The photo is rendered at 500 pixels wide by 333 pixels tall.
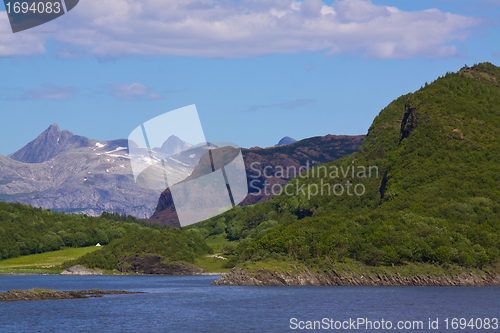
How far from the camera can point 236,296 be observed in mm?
141125

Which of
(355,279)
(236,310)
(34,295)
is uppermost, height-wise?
(34,295)

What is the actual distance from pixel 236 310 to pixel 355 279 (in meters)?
75.8

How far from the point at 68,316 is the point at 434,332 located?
209ft

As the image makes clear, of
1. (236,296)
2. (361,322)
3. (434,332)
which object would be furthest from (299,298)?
(434,332)

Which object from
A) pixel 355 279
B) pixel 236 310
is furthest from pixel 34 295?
pixel 355 279

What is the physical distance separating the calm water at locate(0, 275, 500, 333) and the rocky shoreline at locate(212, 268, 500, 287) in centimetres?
2442

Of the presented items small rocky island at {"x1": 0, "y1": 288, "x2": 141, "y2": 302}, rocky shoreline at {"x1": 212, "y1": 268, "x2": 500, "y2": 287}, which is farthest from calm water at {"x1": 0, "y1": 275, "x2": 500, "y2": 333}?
rocky shoreline at {"x1": 212, "y1": 268, "x2": 500, "y2": 287}

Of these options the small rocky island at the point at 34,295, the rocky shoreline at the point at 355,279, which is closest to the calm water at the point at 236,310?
the small rocky island at the point at 34,295

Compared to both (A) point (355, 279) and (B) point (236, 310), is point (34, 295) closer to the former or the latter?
(B) point (236, 310)

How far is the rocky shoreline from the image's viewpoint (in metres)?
174

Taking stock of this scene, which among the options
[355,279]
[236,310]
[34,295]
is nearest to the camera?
[236,310]

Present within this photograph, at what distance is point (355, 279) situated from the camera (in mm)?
178625

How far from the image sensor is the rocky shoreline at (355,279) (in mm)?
173625

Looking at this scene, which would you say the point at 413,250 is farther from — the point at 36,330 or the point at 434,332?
the point at 36,330
